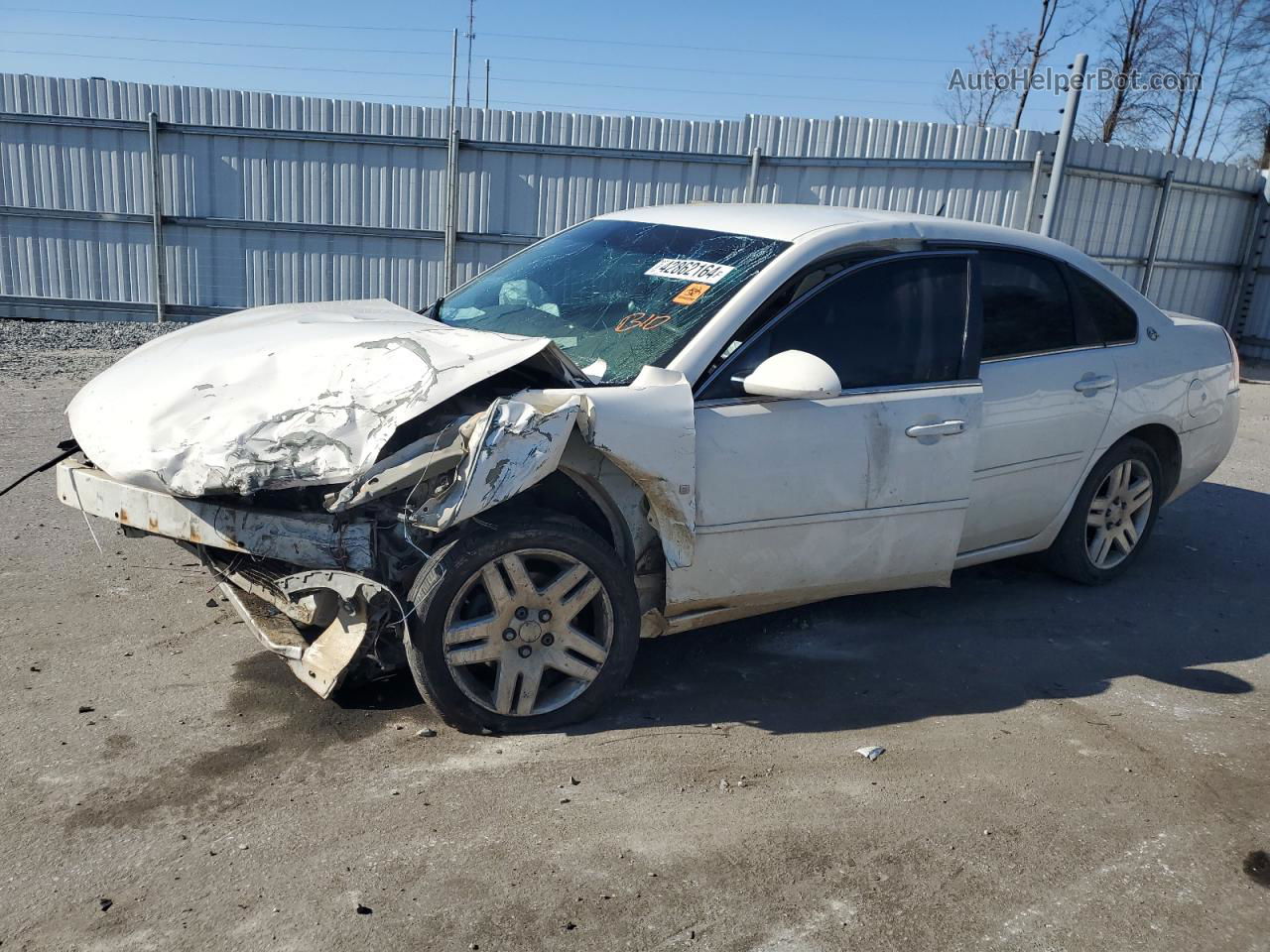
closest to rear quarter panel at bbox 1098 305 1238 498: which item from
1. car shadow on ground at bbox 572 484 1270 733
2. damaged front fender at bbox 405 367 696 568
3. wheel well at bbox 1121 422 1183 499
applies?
wheel well at bbox 1121 422 1183 499

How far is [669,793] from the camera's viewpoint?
3480 mm

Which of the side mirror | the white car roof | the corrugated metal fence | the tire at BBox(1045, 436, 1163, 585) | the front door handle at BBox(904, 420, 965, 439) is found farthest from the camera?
the corrugated metal fence

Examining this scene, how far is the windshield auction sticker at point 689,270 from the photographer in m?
4.28

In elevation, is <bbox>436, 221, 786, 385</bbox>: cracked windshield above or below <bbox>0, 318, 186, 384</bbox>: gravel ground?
above

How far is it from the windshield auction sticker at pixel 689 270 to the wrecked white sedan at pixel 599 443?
0.05ft

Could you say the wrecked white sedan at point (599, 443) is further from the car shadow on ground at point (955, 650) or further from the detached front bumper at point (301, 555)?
the car shadow on ground at point (955, 650)

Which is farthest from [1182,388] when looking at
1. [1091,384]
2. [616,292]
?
[616,292]

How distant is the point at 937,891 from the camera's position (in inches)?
120

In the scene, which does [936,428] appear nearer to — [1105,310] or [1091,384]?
[1091,384]

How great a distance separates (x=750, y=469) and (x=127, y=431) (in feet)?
7.05

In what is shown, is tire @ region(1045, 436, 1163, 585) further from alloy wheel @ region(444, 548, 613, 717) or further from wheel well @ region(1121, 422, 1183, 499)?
alloy wheel @ region(444, 548, 613, 717)

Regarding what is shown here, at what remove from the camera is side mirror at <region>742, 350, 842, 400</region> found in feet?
12.5

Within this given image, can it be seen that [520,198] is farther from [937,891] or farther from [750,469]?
[937,891]

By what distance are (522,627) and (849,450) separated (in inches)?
56.0
